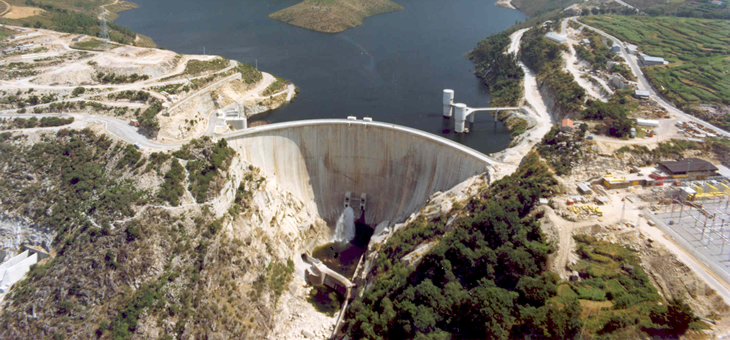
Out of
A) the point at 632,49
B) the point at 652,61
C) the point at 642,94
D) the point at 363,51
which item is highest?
the point at 632,49

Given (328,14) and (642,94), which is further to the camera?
(328,14)

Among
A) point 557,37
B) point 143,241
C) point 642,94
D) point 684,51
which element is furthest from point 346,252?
point 684,51

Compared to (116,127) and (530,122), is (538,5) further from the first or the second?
(116,127)

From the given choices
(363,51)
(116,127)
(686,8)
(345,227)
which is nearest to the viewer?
(116,127)

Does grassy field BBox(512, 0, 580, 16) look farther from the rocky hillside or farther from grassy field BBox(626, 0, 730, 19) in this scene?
the rocky hillside

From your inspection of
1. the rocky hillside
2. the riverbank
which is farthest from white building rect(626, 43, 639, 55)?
the rocky hillside

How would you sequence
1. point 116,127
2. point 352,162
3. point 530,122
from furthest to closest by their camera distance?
point 530,122, point 352,162, point 116,127

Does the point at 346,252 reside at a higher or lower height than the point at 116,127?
lower
